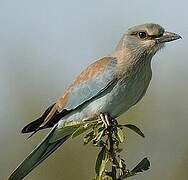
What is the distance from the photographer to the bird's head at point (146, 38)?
4129mm

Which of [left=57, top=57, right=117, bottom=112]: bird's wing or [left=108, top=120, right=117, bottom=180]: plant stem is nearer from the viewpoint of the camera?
[left=108, top=120, right=117, bottom=180]: plant stem

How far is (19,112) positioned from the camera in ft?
21.5

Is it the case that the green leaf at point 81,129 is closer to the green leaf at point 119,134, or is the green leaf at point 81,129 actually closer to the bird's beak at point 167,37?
the green leaf at point 119,134

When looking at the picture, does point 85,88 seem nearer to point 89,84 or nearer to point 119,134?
point 89,84

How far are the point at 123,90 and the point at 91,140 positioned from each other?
103cm

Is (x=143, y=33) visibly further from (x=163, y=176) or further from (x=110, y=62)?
(x=163, y=176)

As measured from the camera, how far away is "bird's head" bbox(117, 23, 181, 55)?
13.5 feet

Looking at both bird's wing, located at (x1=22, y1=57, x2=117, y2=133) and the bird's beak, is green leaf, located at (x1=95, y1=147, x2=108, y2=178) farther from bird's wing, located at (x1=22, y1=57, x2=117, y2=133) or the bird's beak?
the bird's beak

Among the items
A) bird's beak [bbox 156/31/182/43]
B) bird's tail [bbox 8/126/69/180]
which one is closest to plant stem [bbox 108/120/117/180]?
bird's tail [bbox 8/126/69/180]

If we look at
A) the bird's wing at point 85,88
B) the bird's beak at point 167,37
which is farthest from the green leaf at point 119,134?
the bird's beak at point 167,37

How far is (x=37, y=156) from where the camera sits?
3.98 meters

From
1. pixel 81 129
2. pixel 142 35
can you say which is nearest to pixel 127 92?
pixel 142 35

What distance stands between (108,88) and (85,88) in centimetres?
17
